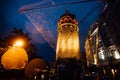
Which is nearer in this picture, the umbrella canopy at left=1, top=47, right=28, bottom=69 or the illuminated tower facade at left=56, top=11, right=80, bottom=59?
the umbrella canopy at left=1, top=47, right=28, bottom=69

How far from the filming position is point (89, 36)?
42.6 metres

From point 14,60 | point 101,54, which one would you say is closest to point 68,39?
point 101,54

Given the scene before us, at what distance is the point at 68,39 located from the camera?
26.2 meters

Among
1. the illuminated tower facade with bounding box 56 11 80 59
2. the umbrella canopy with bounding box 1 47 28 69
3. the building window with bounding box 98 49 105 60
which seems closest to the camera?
the umbrella canopy with bounding box 1 47 28 69

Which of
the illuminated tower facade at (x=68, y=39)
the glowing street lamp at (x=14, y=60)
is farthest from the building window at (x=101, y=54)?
the glowing street lamp at (x=14, y=60)

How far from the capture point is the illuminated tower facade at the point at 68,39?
2623 cm

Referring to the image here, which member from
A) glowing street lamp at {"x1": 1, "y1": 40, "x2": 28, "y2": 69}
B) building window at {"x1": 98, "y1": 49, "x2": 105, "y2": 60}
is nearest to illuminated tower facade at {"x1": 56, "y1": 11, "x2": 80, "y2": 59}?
building window at {"x1": 98, "y1": 49, "x2": 105, "y2": 60}

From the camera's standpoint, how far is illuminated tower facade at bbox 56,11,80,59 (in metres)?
26.2

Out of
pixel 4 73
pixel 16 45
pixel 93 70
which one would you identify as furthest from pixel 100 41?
pixel 16 45

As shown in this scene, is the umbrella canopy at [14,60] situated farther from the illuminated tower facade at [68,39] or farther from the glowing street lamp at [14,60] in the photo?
the illuminated tower facade at [68,39]

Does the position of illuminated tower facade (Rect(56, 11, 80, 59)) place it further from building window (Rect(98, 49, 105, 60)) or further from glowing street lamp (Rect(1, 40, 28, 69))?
glowing street lamp (Rect(1, 40, 28, 69))

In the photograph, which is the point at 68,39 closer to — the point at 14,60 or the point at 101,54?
the point at 101,54

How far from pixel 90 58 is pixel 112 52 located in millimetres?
12355

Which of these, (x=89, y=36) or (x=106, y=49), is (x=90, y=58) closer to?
(x=89, y=36)
